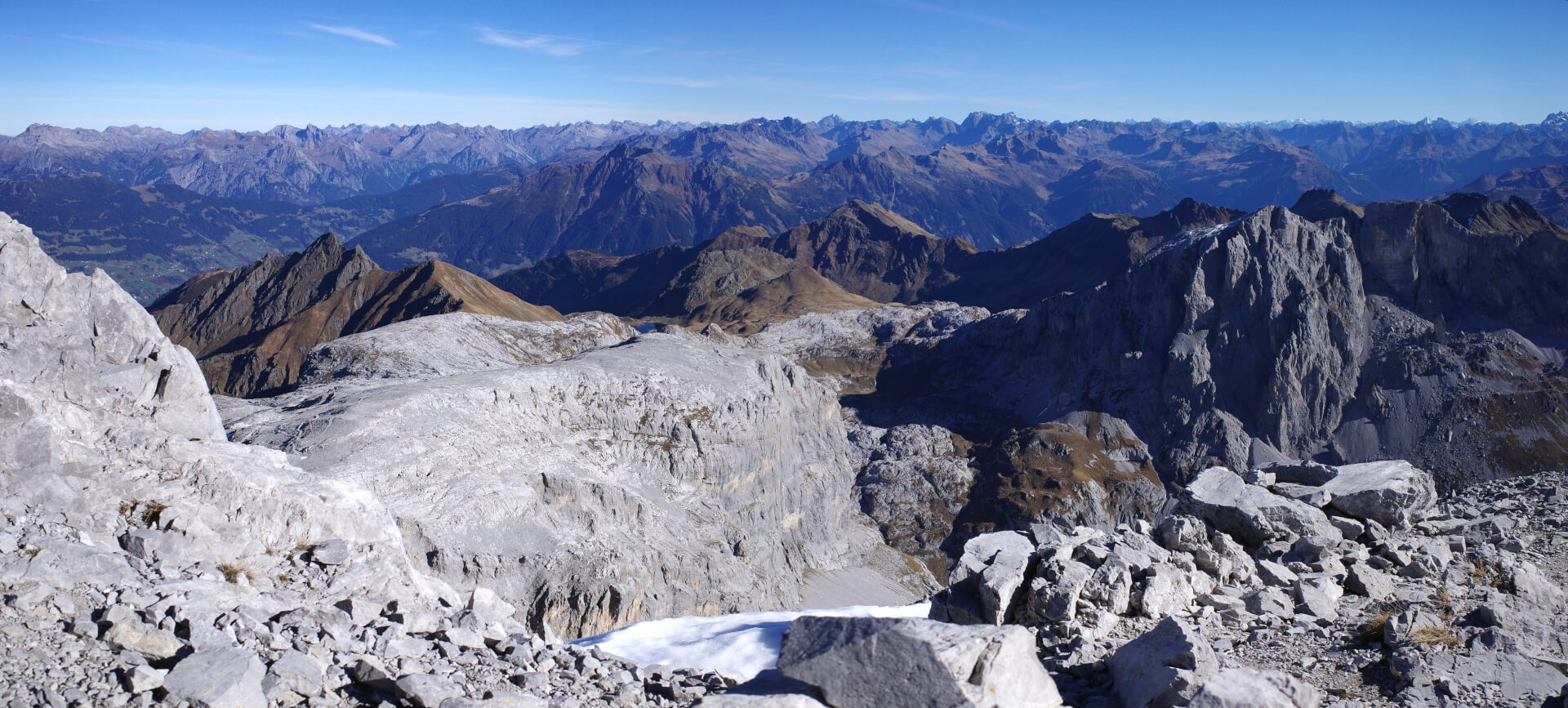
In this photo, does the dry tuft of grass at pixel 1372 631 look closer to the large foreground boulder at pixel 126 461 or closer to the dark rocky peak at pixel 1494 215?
the large foreground boulder at pixel 126 461

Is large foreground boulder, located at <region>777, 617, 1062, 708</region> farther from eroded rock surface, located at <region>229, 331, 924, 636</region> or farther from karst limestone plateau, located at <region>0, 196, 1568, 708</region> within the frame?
eroded rock surface, located at <region>229, 331, 924, 636</region>

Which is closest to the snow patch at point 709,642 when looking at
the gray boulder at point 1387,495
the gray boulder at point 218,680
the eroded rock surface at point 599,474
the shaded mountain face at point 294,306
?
the gray boulder at point 218,680

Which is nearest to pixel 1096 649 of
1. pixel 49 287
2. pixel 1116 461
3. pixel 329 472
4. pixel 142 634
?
pixel 142 634

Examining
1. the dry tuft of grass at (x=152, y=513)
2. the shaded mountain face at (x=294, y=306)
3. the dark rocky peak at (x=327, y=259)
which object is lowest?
the shaded mountain face at (x=294, y=306)

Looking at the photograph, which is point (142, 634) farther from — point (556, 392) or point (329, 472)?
point (556, 392)

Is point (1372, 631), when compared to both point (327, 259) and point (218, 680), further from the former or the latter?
point (327, 259)

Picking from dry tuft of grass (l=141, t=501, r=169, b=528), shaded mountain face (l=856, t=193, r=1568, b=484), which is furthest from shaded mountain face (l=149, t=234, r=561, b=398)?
dry tuft of grass (l=141, t=501, r=169, b=528)
